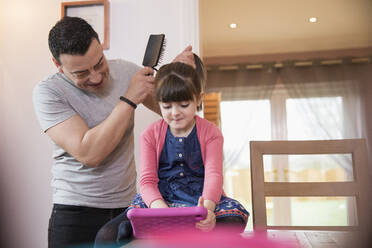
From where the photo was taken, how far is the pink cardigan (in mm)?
860

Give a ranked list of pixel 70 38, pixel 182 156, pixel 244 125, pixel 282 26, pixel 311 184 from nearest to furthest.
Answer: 1. pixel 182 156
2. pixel 70 38
3. pixel 311 184
4. pixel 282 26
5. pixel 244 125

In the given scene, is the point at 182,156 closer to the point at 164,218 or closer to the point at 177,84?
the point at 177,84

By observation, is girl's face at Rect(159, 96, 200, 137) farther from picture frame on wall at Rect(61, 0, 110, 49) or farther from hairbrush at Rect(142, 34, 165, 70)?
picture frame on wall at Rect(61, 0, 110, 49)

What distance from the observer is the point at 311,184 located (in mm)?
1197

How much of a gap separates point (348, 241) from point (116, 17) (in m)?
1.37

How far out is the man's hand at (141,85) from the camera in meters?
1.10

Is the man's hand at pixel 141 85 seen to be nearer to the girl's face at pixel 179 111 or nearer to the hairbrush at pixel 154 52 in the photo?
the hairbrush at pixel 154 52

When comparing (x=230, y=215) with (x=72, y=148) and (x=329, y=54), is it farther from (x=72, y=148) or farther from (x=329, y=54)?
(x=329, y=54)

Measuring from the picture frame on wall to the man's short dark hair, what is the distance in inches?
21.3

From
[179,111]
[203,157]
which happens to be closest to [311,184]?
[203,157]

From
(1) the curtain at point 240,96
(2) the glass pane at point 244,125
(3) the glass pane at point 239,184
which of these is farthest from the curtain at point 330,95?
(3) the glass pane at point 239,184

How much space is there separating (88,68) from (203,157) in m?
0.49

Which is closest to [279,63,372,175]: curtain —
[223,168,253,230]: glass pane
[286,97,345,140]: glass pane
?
[286,97,345,140]: glass pane

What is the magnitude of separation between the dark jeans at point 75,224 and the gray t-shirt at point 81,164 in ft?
0.08
